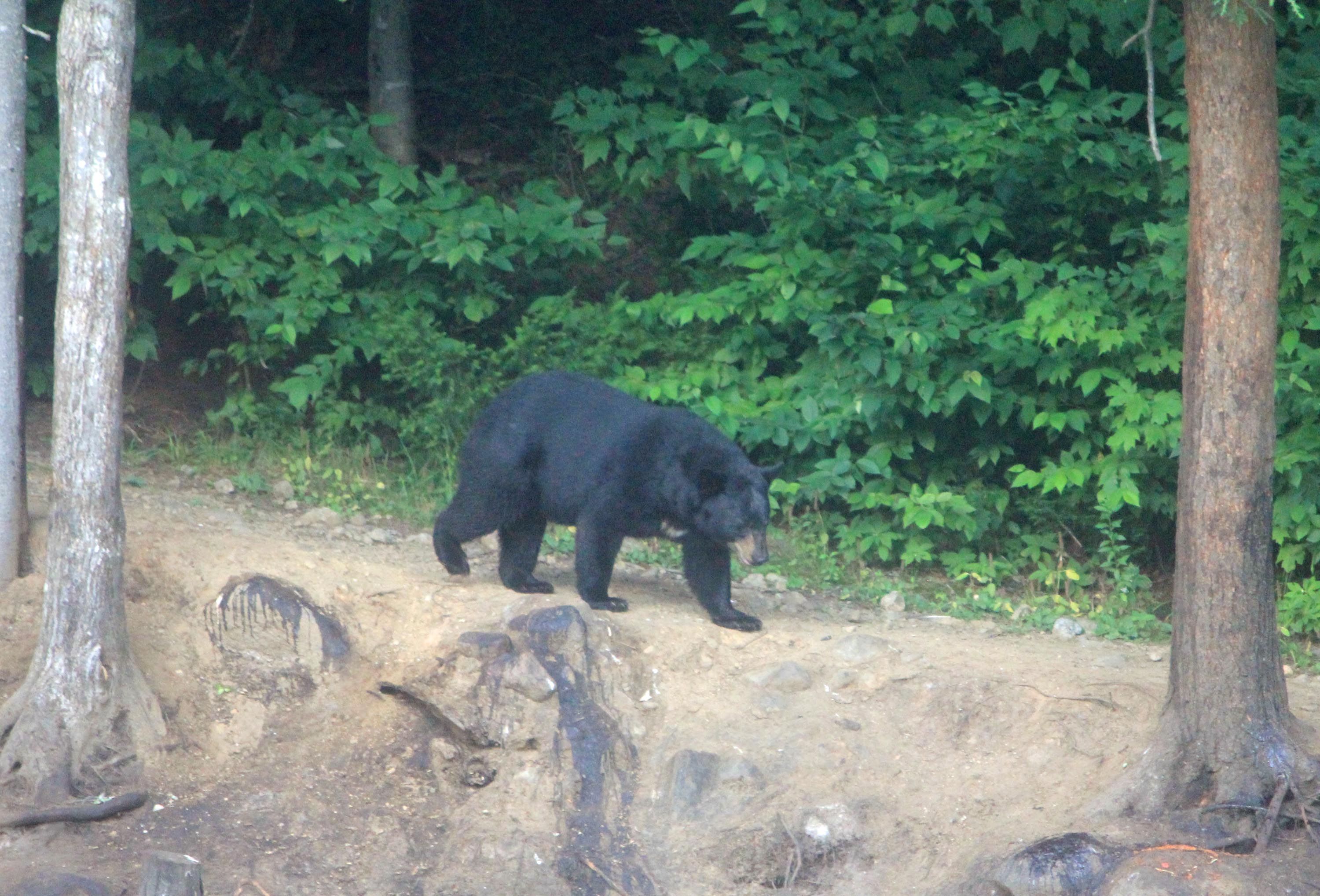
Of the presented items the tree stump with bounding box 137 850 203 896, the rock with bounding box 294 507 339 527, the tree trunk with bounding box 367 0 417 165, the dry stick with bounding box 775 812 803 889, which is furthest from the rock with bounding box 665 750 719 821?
the tree trunk with bounding box 367 0 417 165

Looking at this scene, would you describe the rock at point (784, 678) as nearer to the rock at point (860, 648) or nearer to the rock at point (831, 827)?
the rock at point (860, 648)

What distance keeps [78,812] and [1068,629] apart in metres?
4.60

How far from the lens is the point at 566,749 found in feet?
17.6

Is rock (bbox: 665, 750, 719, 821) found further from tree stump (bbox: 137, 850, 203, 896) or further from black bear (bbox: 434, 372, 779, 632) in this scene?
tree stump (bbox: 137, 850, 203, 896)

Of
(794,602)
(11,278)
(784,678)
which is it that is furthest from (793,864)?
(11,278)

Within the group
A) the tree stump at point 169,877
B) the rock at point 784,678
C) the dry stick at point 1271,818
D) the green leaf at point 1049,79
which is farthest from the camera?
the green leaf at point 1049,79

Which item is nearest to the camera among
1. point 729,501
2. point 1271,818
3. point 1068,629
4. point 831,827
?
point 1271,818

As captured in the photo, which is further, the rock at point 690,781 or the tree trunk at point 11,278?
the tree trunk at point 11,278

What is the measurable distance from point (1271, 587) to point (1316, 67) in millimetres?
3517

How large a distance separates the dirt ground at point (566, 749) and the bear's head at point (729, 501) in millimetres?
427

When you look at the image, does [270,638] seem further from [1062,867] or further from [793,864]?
[1062,867]

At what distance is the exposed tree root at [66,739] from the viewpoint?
490cm

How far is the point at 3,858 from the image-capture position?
182 inches

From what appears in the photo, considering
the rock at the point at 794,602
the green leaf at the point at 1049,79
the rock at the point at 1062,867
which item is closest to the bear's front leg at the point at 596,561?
the rock at the point at 794,602
